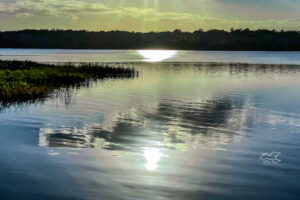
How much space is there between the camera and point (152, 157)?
15.7 m

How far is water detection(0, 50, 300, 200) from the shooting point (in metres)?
12.2

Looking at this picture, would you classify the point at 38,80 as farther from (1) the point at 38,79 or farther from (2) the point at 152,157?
(2) the point at 152,157

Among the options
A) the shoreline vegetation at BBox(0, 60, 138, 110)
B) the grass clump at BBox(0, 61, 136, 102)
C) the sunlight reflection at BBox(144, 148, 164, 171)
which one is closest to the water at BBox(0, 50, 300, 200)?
the sunlight reflection at BBox(144, 148, 164, 171)

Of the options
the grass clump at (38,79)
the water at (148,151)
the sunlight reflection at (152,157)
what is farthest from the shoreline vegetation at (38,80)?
the sunlight reflection at (152,157)

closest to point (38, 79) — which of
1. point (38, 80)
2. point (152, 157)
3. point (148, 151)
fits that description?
point (38, 80)

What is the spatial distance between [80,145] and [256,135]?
29.3 feet

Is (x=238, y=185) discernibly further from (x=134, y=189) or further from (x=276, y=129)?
(x=276, y=129)

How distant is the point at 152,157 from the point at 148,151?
0.95m

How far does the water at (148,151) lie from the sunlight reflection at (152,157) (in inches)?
1.6

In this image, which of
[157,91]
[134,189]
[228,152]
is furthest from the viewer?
[157,91]

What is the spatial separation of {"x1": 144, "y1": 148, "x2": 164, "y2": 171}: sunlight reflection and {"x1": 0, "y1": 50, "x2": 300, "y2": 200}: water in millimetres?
41

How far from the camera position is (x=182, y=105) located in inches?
1271

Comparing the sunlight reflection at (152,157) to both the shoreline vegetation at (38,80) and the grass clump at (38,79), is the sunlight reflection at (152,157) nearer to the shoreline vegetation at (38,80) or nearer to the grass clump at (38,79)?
the shoreline vegetation at (38,80)

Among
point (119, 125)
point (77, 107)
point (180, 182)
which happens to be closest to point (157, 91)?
point (77, 107)
